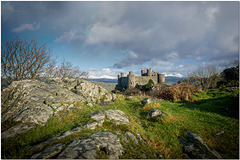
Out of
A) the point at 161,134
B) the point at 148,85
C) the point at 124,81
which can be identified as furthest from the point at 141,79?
the point at 161,134

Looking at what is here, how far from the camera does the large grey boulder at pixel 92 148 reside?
Result: 7.77ft

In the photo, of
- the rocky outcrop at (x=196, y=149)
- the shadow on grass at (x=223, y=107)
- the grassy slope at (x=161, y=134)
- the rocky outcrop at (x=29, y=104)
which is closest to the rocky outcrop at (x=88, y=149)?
the grassy slope at (x=161, y=134)

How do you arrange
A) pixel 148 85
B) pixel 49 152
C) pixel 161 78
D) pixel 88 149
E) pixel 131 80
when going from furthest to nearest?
pixel 161 78, pixel 131 80, pixel 148 85, pixel 88 149, pixel 49 152

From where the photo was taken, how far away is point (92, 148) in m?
2.62

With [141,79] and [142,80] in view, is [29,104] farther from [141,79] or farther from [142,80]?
[142,80]

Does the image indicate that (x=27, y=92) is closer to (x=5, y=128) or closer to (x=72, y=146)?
(x=5, y=128)

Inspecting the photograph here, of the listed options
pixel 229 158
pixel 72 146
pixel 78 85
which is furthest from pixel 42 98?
pixel 229 158

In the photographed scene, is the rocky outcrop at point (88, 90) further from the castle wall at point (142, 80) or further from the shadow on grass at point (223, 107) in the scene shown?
the castle wall at point (142, 80)

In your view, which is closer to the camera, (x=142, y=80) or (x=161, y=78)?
(x=142, y=80)

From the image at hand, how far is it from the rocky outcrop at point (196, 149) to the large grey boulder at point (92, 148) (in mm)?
2536

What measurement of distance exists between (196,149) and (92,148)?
3.68 meters

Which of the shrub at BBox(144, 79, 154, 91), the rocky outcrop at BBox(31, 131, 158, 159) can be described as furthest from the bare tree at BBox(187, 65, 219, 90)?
the rocky outcrop at BBox(31, 131, 158, 159)

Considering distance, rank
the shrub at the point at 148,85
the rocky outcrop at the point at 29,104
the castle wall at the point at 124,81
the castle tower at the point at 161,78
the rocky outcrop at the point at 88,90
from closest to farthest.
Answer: the rocky outcrop at the point at 29,104 < the rocky outcrop at the point at 88,90 < the shrub at the point at 148,85 < the castle tower at the point at 161,78 < the castle wall at the point at 124,81

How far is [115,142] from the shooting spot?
312 cm
